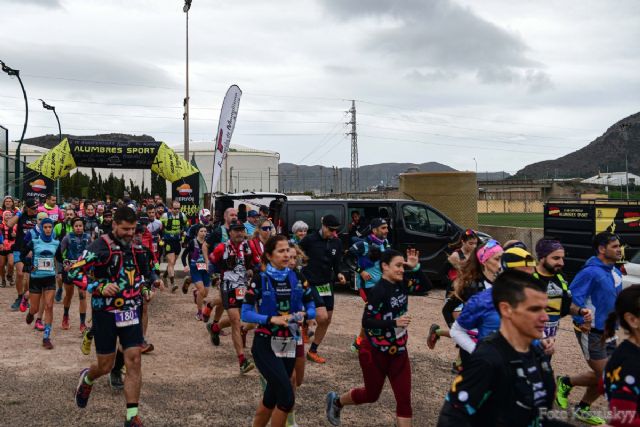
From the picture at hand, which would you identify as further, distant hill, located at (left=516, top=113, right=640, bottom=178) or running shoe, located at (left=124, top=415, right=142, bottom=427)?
distant hill, located at (left=516, top=113, right=640, bottom=178)

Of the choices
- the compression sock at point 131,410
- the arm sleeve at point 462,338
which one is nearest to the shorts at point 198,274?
the compression sock at point 131,410

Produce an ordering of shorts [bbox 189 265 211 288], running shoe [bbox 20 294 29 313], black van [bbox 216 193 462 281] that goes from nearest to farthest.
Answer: shorts [bbox 189 265 211 288]
running shoe [bbox 20 294 29 313]
black van [bbox 216 193 462 281]

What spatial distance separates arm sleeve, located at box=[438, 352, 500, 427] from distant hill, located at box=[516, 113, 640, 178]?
117662 millimetres

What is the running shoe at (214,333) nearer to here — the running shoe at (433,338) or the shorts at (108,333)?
the shorts at (108,333)

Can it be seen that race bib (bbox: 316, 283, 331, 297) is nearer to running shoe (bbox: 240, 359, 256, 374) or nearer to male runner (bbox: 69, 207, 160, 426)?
running shoe (bbox: 240, 359, 256, 374)

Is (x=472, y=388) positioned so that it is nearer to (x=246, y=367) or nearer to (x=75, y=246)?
(x=246, y=367)

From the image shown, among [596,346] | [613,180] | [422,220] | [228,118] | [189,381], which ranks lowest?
[189,381]

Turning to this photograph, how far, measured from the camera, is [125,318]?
208 inches

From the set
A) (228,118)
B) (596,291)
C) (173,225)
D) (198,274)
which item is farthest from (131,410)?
(228,118)

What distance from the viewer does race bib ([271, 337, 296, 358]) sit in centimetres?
458

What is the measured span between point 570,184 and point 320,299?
6563cm

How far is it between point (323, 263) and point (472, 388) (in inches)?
219

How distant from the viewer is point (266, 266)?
497 cm

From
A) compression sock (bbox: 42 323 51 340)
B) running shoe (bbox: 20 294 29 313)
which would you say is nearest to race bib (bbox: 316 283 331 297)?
compression sock (bbox: 42 323 51 340)
